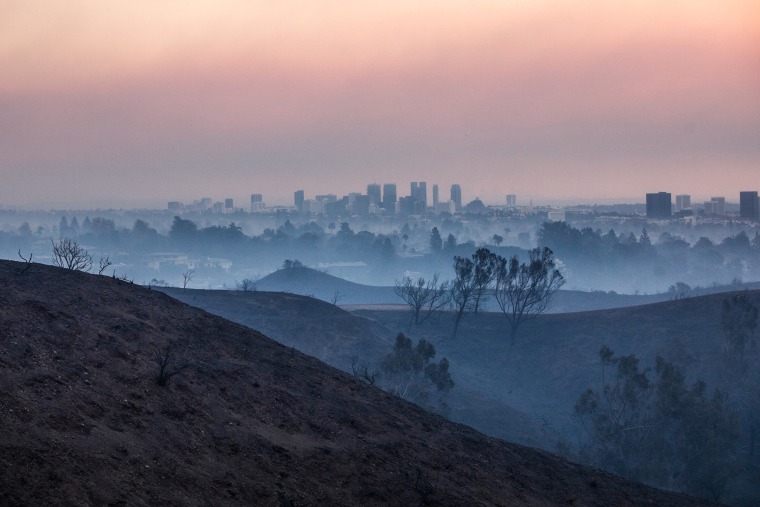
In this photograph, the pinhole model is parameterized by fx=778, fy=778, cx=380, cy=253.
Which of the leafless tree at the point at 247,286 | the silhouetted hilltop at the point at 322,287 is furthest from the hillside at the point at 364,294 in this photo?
the leafless tree at the point at 247,286

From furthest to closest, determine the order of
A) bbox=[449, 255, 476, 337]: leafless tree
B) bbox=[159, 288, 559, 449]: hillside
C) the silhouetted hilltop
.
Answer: the silhouetted hilltop
bbox=[449, 255, 476, 337]: leafless tree
bbox=[159, 288, 559, 449]: hillside

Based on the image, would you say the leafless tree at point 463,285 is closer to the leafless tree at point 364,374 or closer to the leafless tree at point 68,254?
the leafless tree at point 364,374

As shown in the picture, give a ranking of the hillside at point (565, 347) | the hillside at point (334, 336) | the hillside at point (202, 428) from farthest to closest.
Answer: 1. the hillside at point (565, 347)
2. the hillside at point (334, 336)
3. the hillside at point (202, 428)

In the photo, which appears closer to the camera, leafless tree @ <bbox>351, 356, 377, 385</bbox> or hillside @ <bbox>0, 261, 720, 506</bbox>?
hillside @ <bbox>0, 261, 720, 506</bbox>

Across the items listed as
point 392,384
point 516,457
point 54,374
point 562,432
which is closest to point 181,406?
point 54,374

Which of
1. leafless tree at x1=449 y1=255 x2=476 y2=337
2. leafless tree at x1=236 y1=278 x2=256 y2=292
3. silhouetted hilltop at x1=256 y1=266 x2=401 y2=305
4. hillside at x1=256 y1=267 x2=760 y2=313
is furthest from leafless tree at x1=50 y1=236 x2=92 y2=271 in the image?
silhouetted hilltop at x1=256 y1=266 x2=401 y2=305

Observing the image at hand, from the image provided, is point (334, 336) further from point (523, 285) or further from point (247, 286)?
point (247, 286)

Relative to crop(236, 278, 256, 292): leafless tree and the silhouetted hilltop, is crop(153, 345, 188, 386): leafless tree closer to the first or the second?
crop(236, 278, 256, 292): leafless tree

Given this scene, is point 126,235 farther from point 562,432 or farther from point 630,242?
point 562,432
